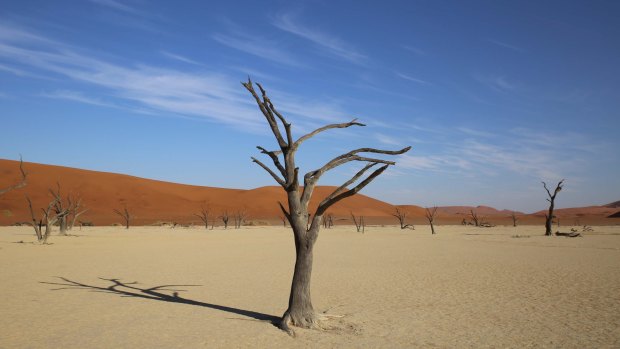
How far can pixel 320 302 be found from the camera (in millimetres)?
9695

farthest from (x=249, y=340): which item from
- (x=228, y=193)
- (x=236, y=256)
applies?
(x=228, y=193)

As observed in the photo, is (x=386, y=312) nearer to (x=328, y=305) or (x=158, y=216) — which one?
(x=328, y=305)

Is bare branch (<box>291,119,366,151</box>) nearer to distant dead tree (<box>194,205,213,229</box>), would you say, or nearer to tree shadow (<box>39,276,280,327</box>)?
tree shadow (<box>39,276,280,327</box>)

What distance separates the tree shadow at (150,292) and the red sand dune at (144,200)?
5034 cm

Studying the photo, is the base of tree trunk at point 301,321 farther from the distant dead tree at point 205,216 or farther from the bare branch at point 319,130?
the distant dead tree at point 205,216

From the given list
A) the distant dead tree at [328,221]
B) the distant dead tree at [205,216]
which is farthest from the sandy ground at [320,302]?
the distant dead tree at [328,221]

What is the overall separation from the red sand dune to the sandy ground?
4904 centimetres

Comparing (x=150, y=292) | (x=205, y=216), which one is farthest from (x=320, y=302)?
(x=205, y=216)

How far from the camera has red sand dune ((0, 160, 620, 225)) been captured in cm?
6656

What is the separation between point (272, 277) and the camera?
13.4m

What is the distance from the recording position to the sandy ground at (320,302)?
22.1 ft

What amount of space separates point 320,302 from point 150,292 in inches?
170

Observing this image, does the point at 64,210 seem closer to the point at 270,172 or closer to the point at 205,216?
the point at 205,216

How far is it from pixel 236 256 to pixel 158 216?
5432cm
